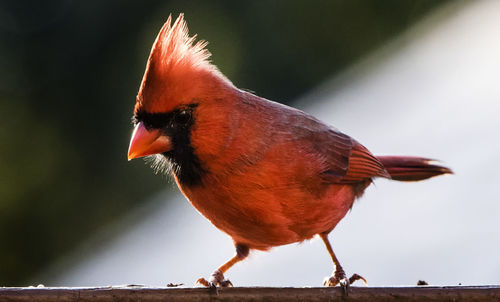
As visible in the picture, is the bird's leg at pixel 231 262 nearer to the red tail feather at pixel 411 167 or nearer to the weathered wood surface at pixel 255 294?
the weathered wood surface at pixel 255 294

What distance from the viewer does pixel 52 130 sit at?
4609mm

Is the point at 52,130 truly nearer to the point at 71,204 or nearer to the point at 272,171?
the point at 71,204

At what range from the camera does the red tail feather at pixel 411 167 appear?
3.28m

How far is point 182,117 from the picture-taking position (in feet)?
7.50

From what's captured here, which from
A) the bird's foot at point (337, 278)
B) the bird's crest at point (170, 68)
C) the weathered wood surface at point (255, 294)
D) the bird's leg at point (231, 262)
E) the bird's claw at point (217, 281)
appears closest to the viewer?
the weathered wood surface at point (255, 294)

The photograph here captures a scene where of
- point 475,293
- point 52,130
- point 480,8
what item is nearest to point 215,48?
point 52,130

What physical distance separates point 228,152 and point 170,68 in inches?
13.6

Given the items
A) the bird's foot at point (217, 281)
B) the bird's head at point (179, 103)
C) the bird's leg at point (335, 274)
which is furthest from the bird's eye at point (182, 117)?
the bird's leg at point (335, 274)

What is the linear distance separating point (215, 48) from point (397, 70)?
3.70 ft

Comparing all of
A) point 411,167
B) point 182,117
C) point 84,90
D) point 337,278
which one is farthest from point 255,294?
point 84,90

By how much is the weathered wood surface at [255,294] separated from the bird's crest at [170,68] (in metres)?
0.58

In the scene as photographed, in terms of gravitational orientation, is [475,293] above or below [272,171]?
below

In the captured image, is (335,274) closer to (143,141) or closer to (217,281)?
(217,281)

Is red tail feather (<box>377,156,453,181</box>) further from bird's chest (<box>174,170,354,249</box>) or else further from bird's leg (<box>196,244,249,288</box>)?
bird's leg (<box>196,244,249,288</box>)
